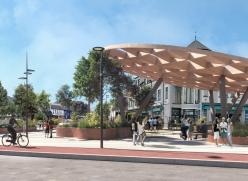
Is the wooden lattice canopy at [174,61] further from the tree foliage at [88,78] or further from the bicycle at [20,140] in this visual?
the bicycle at [20,140]

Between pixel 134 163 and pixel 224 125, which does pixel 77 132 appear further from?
pixel 134 163

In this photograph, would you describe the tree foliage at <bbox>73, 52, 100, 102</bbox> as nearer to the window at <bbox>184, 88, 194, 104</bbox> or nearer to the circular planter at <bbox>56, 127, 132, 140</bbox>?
the circular planter at <bbox>56, 127, 132, 140</bbox>

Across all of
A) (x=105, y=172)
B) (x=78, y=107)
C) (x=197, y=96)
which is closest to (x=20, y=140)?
(x=105, y=172)

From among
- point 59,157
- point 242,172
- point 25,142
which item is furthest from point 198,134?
point 242,172

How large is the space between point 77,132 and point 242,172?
1825 cm

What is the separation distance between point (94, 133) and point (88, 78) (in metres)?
4.74

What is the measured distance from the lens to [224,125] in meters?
25.5

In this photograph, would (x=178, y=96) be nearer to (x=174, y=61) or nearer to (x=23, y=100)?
(x=23, y=100)

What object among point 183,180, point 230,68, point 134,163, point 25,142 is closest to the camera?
point 183,180

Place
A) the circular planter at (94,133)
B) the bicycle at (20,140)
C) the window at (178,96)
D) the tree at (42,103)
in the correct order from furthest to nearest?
the tree at (42,103)
the window at (178,96)
the circular planter at (94,133)
the bicycle at (20,140)

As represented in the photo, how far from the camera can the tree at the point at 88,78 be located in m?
33.0

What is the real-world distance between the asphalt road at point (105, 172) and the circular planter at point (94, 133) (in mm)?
12859

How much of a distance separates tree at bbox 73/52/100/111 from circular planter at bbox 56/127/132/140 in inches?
118

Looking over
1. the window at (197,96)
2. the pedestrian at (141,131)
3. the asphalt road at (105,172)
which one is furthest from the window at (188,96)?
the asphalt road at (105,172)
